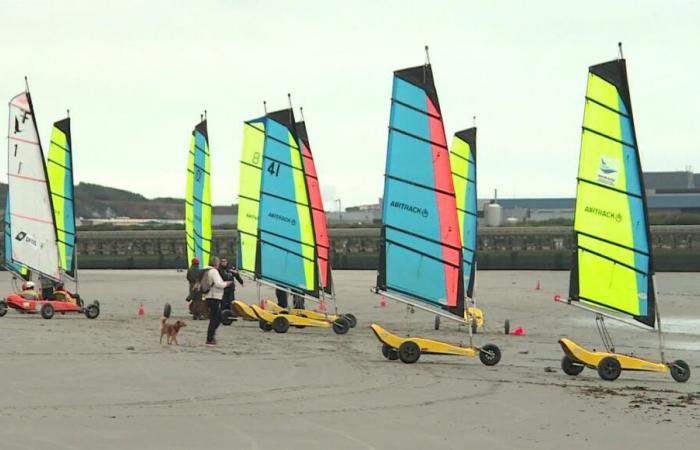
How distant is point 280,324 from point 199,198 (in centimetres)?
879

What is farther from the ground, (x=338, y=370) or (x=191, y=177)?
(x=191, y=177)

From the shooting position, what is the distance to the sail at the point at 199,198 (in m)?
26.3

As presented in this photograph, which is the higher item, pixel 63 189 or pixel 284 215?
pixel 63 189

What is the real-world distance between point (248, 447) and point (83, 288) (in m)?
26.2

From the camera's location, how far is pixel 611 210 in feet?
45.4

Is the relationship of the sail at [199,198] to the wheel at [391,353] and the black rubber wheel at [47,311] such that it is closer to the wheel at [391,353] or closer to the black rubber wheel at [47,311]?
the black rubber wheel at [47,311]

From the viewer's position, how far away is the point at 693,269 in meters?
48.7

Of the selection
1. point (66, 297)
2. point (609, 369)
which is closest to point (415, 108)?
point (609, 369)

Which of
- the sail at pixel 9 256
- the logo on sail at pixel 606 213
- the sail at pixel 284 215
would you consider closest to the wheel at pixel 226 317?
the sail at pixel 284 215

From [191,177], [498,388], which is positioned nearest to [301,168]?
[191,177]

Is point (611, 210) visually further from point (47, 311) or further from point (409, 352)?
point (47, 311)

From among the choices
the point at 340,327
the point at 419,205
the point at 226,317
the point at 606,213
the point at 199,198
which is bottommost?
the point at 340,327

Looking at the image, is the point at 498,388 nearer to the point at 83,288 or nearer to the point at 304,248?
the point at 304,248

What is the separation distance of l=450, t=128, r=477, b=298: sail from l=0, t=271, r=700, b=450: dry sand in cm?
450
